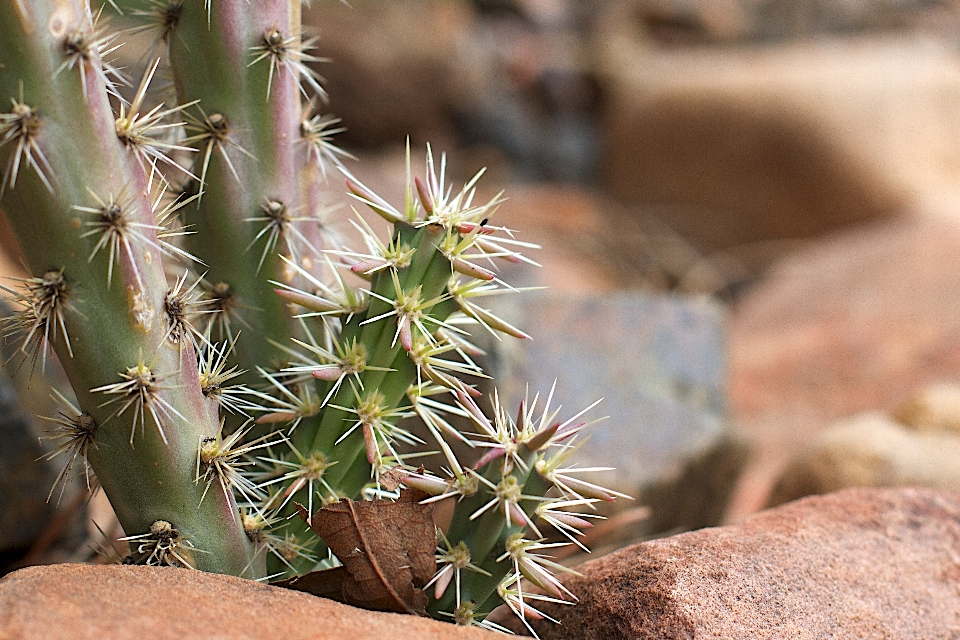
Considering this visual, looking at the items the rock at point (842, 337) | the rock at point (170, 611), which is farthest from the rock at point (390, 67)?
the rock at point (170, 611)

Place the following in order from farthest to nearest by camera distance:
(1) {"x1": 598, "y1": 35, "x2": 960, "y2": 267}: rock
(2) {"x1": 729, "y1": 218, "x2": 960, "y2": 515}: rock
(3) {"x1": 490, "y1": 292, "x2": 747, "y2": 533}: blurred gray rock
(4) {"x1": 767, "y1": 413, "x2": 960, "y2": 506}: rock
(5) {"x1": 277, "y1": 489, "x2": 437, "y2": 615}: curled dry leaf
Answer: (1) {"x1": 598, "y1": 35, "x2": 960, "y2": 267}: rock
(2) {"x1": 729, "y1": 218, "x2": 960, "y2": 515}: rock
(3) {"x1": 490, "y1": 292, "x2": 747, "y2": 533}: blurred gray rock
(4) {"x1": 767, "y1": 413, "x2": 960, "y2": 506}: rock
(5) {"x1": 277, "y1": 489, "x2": 437, "y2": 615}: curled dry leaf

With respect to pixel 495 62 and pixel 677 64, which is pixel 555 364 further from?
pixel 495 62

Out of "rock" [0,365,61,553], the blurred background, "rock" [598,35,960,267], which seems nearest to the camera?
"rock" [0,365,61,553]

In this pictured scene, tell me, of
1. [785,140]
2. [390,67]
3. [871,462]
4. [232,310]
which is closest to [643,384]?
[871,462]

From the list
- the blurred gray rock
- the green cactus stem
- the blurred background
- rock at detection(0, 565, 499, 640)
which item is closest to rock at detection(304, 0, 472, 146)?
the blurred background

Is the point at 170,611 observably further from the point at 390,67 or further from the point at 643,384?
the point at 390,67

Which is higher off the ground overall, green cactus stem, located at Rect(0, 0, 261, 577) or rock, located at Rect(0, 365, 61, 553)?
green cactus stem, located at Rect(0, 0, 261, 577)

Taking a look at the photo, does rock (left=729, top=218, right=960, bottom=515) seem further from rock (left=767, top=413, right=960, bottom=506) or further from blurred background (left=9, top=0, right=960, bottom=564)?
rock (left=767, top=413, right=960, bottom=506)
